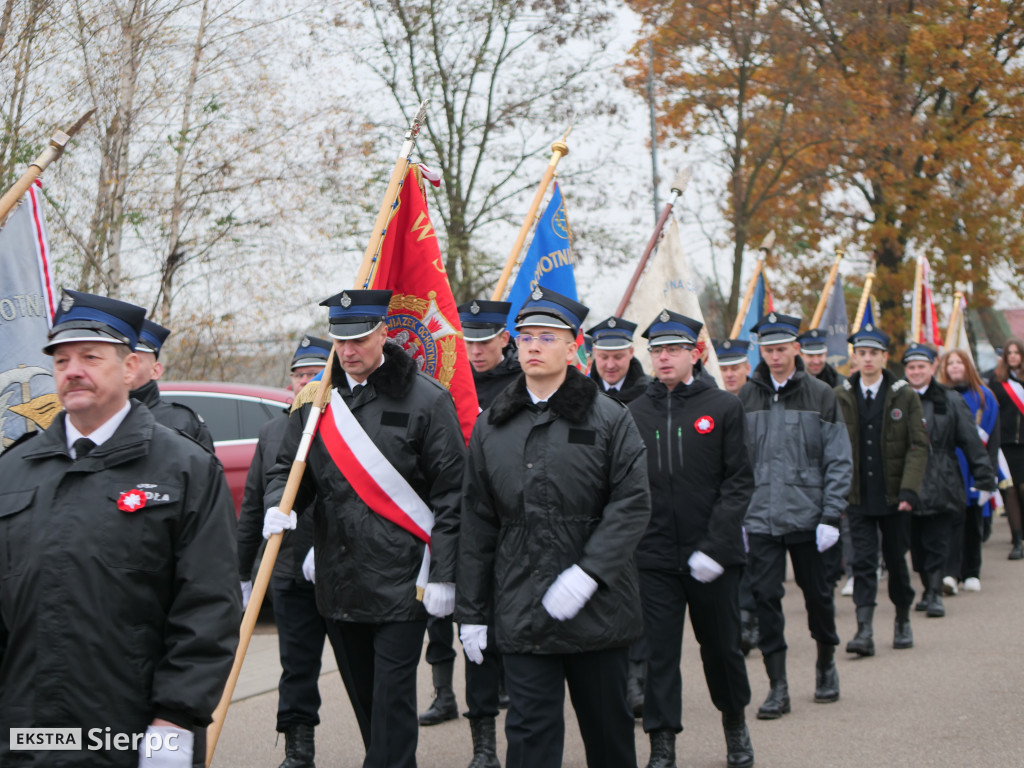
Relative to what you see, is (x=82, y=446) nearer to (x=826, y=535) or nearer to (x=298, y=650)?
(x=298, y=650)

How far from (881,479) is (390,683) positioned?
15.9 feet

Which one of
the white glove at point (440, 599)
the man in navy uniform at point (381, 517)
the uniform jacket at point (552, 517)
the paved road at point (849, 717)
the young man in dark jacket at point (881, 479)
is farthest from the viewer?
the young man in dark jacket at point (881, 479)

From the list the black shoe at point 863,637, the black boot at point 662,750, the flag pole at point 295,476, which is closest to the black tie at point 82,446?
the flag pole at point 295,476

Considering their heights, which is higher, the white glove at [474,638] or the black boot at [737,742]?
the white glove at [474,638]

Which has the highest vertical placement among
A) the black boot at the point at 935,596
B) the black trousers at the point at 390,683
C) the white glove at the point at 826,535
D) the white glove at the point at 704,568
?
the white glove at the point at 704,568

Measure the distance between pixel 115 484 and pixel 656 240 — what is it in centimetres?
765

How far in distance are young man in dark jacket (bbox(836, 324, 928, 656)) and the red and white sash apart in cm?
438

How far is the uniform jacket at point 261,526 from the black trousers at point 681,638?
176cm

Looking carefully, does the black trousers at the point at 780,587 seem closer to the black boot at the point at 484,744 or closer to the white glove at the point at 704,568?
the white glove at the point at 704,568

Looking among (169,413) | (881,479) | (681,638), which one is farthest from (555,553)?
(881,479)

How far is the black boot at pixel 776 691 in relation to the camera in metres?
6.86

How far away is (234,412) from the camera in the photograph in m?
10.0

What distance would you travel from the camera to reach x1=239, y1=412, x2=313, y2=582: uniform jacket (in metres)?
6.34

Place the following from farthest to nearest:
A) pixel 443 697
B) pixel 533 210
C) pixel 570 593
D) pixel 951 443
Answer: pixel 951 443, pixel 533 210, pixel 443 697, pixel 570 593
